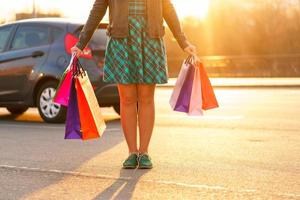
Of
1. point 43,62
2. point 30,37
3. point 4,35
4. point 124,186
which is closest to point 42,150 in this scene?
point 124,186

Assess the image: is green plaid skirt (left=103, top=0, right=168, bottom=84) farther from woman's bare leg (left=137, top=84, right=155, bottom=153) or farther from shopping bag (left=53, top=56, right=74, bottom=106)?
shopping bag (left=53, top=56, right=74, bottom=106)

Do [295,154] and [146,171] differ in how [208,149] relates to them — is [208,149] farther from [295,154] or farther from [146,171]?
[146,171]

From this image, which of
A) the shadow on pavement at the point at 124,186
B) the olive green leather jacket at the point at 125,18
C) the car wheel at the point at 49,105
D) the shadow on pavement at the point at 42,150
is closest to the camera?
the shadow on pavement at the point at 124,186

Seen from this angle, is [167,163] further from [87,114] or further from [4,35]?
[4,35]

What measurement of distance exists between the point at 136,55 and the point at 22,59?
5977 millimetres

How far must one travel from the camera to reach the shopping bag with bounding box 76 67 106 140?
6.18 metres

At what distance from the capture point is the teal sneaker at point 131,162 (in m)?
6.29

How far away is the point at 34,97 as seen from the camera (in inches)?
460

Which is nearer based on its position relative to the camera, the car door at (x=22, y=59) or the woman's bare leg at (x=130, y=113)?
the woman's bare leg at (x=130, y=113)

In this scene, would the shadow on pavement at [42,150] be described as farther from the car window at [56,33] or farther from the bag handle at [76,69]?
the car window at [56,33]

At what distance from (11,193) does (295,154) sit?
3014 millimetres

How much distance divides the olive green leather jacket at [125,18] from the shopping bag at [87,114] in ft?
1.18

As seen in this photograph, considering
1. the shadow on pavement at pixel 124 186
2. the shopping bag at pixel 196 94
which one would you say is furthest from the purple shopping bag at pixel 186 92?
the shadow on pavement at pixel 124 186

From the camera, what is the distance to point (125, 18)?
6098mm
